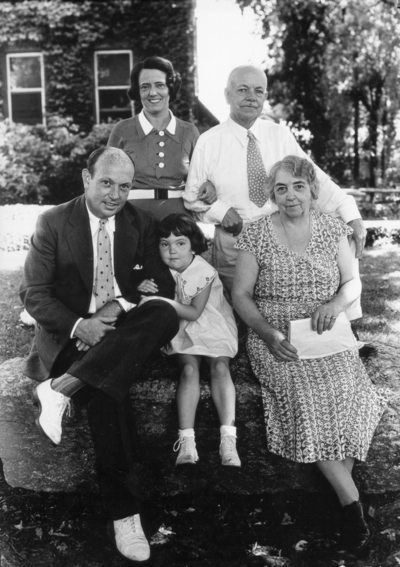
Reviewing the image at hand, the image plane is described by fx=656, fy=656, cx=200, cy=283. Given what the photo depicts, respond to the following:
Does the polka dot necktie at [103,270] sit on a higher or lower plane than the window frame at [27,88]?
lower

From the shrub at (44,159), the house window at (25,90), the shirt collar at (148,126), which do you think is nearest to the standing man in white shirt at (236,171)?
the shirt collar at (148,126)

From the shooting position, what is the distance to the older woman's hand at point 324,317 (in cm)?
302

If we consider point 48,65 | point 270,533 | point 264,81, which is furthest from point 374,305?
point 48,65

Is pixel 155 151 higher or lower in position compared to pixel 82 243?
higher

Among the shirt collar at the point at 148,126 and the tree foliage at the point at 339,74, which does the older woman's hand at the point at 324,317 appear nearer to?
the shirt collar at the point at 148,126

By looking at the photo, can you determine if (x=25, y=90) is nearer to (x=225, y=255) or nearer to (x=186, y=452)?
(x=225, y=255)

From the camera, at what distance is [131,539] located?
8.80ft

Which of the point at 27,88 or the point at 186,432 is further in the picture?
the point at 27,88

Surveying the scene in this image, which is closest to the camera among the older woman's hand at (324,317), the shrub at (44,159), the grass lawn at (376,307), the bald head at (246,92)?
the older woman's hand at (324,317)

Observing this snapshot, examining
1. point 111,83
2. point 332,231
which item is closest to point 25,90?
point 111,83

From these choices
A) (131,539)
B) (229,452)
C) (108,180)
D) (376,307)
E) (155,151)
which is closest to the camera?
(131,539)

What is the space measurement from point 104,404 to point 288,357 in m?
0.87

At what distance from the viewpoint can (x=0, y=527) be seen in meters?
3.02

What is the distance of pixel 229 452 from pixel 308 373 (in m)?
0.51
